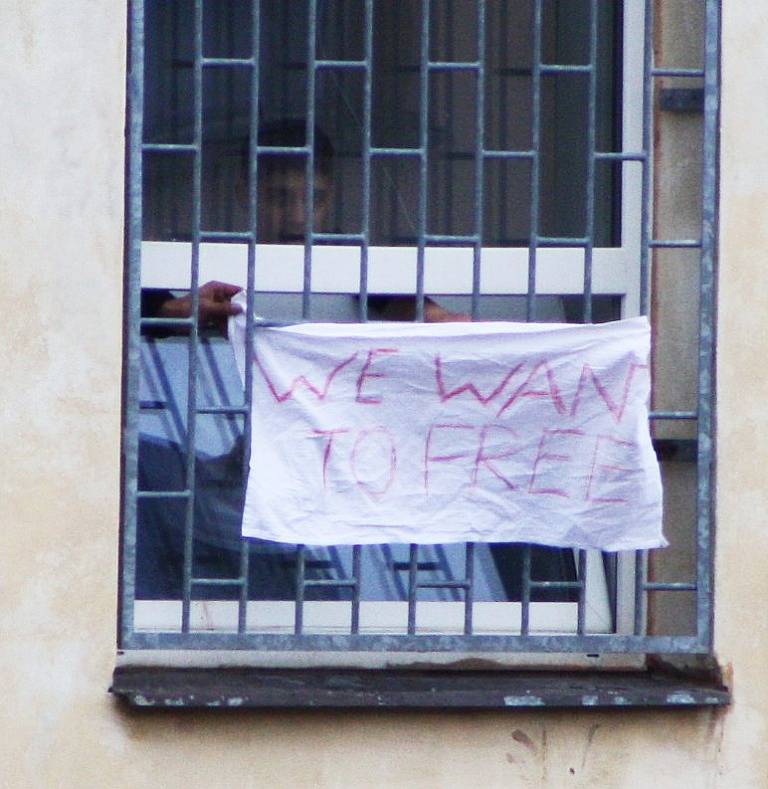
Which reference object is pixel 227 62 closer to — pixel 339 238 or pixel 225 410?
pixel 339 238

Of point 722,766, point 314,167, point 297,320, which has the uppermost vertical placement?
point 314,167

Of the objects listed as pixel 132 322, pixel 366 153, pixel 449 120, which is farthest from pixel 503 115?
pixel 132 322

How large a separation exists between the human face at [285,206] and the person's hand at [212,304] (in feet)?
0.74

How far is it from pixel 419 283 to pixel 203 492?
787 mm

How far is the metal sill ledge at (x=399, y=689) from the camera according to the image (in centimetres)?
467

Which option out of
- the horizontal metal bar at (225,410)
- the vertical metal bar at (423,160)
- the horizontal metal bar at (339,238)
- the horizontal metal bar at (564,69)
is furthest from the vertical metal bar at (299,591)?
the horizontal metal bar at (564,69)

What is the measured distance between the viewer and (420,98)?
16.3 ft

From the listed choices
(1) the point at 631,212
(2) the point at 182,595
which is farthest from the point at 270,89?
(2) the point at 182,595

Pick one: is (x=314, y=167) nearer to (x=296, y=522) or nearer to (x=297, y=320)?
(x=297, y=320)

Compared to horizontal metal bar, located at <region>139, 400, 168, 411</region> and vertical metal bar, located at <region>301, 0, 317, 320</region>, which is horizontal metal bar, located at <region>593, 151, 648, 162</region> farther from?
horizontal metal bar, located at <region>139, 400, 168, 411</region>

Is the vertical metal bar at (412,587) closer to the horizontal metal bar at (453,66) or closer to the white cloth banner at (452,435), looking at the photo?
the white cloth banner at (452,435)

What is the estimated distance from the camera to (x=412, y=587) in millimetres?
4820

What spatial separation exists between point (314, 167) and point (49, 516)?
1152 millimetres

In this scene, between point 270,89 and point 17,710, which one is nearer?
point 17,710
